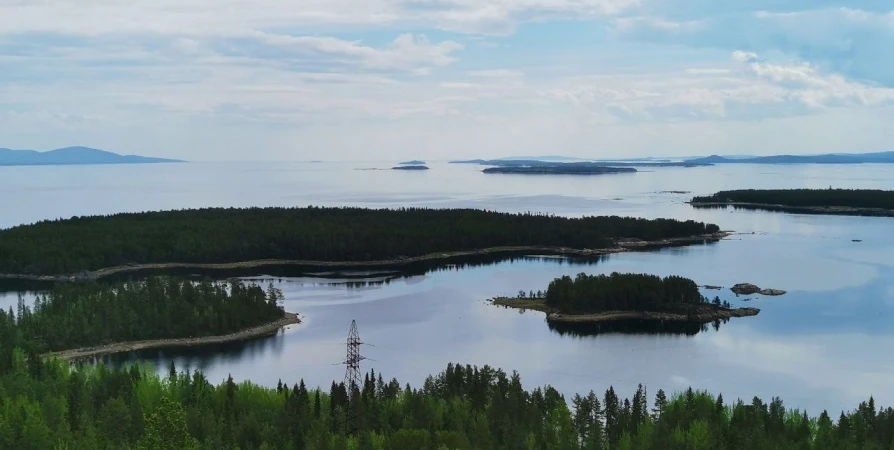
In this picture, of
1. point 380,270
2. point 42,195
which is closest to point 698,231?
point 380,270

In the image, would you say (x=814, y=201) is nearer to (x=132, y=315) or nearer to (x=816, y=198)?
(x=816, y=198)

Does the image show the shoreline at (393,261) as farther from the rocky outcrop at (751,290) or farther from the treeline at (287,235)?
the rocky outcrop at (751,290)

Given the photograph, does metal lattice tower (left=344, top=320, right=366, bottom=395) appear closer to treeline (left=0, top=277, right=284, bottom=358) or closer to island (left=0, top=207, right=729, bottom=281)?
treeline (left=0, top=277, right=284, bottom=358)

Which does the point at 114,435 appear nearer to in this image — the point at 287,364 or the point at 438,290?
the point at 287,364

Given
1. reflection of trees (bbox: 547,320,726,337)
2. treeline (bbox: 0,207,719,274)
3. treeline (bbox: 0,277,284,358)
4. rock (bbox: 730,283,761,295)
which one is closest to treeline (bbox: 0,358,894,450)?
treeline (bbox: 0,277,284,358)

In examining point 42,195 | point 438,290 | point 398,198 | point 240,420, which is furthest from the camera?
point 42,195

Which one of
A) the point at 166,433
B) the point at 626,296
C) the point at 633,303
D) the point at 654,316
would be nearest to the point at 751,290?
the point at 654,316
